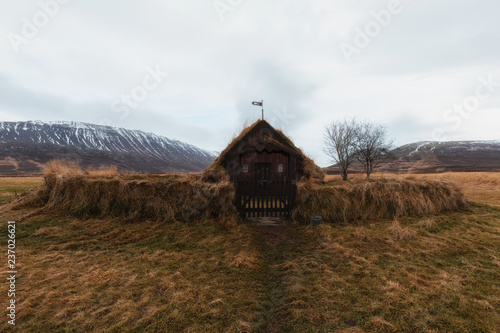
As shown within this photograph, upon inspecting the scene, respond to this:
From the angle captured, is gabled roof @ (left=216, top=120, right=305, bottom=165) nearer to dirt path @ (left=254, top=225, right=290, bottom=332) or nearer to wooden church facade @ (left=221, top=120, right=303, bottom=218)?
wooden church facade @ (left=221, top=120, right=303, bottom=218)

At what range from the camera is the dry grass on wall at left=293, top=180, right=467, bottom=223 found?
30.4 ft

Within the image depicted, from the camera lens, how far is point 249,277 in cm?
473

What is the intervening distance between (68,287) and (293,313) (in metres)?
4.45

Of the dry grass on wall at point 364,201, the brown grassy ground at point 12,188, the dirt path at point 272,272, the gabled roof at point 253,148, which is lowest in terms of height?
the dirt path at point 272,272

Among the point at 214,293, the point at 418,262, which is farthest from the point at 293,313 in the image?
the point at 418,262

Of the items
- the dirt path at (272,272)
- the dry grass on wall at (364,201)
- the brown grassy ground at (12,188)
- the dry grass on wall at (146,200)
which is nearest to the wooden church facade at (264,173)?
the dry grass on wall at (364,201)

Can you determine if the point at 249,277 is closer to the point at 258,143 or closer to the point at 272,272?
the point at 272,272

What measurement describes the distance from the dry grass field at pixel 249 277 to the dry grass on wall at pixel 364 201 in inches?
46.2

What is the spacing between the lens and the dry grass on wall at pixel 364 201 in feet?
30.4

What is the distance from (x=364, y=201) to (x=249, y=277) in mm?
7277

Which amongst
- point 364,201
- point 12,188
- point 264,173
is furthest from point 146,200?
point 12,188

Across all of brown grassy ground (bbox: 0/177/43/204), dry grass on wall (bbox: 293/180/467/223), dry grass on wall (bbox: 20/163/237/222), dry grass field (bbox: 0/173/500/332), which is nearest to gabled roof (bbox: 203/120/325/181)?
dry grass on wall (bbox: 20/163/237/222)

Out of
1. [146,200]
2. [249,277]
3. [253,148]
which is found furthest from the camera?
[253,148]

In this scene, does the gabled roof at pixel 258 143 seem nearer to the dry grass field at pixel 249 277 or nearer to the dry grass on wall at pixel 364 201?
the dry grass on wall at pixel 364 201
